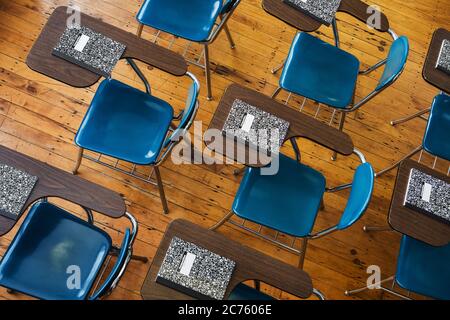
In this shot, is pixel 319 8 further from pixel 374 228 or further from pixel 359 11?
pixel 374 228

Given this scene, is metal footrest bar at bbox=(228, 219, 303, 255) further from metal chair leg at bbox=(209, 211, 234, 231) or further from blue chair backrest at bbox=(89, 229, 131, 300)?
blue chair backrest at bbox=(89, 229, 131, 300)

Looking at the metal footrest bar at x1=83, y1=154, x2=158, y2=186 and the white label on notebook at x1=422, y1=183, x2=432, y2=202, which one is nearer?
the white label on notebook at x1=422, y1=183, x2=432, y2=202

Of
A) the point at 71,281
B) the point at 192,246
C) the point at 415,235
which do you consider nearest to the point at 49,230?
the point at 71,281

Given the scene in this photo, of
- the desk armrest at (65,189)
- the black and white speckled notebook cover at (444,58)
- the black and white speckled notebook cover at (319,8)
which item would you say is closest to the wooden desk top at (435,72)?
the black and white speckled notebook cover at (444,58)

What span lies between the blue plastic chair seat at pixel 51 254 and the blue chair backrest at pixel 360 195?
1034 millimetres

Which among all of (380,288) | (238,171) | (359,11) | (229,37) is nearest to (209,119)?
(238,171)

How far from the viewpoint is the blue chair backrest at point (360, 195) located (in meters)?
1.86

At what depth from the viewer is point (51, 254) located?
2012 millimetres

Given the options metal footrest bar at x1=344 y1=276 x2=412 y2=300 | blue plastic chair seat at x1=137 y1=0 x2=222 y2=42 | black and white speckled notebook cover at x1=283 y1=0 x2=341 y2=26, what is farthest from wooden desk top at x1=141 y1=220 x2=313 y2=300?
black and white speckled notebook cover at x1=283 y1=0 x2=341 y2=26

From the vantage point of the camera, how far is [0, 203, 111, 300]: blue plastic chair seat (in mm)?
1946

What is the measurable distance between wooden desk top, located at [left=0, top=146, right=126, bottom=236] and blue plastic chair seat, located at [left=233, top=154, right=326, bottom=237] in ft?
1.90

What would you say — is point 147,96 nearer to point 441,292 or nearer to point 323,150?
point 323,150

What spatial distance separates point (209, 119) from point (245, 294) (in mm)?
1184
